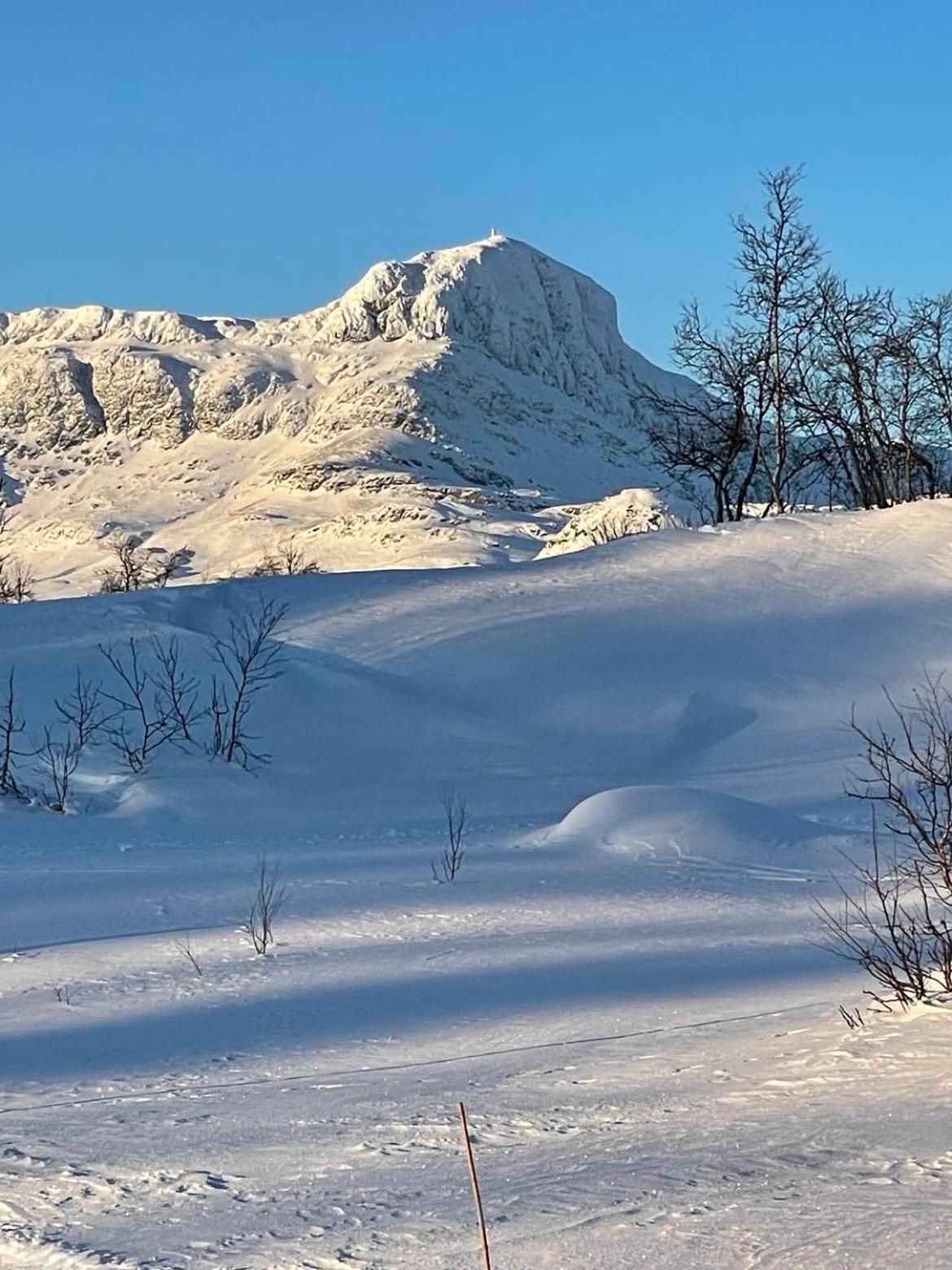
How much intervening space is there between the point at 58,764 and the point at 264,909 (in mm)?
7196

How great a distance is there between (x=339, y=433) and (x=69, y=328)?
5139 centimetres

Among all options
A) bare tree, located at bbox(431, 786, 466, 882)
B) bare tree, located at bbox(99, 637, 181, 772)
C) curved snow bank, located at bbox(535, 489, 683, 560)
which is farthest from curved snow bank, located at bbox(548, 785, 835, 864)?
curved snow bank, located at bbox(535, 489, 683, 560)

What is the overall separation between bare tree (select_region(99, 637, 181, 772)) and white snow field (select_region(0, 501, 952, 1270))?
302mm

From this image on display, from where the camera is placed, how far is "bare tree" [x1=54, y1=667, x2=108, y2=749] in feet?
44.6

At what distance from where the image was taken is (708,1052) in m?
4.70

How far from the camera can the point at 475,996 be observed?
573 cm

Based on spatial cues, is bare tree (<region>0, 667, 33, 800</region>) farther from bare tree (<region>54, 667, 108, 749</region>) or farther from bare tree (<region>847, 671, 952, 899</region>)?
bare tree (<region>847, 671, 952, 899</region>)

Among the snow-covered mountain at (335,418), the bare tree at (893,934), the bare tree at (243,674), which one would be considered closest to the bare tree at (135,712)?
the bare tree at (243,674)

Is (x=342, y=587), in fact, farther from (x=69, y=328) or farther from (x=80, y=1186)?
(x=69, y=328)

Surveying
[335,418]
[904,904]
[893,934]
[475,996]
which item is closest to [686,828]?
[904,904]

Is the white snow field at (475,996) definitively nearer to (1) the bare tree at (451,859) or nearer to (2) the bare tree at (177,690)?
(1) the bare tree at (451,859)

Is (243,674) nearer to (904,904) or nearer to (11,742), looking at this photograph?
(11,742)

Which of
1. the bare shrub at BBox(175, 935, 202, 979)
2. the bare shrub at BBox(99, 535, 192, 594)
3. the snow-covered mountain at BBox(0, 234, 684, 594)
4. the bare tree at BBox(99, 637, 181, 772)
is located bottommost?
the bare shrub at BBox(175, 935, 202, 979)

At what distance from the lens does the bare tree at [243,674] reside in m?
13.2
